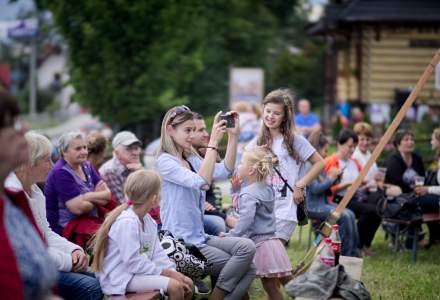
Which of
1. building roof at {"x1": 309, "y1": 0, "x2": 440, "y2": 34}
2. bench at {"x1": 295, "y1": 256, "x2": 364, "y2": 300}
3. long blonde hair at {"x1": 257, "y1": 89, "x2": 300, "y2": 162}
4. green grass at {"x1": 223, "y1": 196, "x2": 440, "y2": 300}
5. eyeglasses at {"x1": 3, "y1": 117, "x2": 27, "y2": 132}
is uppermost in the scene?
building roof at {"x1": 309, "y1": 0, "x2": 440, "y2": 34}

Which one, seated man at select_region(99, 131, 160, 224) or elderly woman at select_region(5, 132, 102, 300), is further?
seated man at select_region(99, 131, 160, 224)

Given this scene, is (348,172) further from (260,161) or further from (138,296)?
(138,296)

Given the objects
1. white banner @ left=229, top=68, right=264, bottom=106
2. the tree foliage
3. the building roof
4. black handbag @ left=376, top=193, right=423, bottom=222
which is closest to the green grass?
black handbag @ left=376, top=193, right=423, bottom=222

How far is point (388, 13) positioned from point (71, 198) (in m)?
23.5

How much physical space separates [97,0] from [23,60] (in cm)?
8508

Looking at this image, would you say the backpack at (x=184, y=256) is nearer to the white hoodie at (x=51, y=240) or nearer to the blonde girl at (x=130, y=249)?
the blonde girl at (x=130, y=249)

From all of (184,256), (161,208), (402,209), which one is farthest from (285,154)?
(402,209)

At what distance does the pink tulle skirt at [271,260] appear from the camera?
7.40 metres

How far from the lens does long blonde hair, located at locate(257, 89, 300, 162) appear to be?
810 cm

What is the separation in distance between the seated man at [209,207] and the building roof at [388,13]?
66.2ft

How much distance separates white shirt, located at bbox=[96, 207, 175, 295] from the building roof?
23735 mm

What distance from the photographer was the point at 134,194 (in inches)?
247

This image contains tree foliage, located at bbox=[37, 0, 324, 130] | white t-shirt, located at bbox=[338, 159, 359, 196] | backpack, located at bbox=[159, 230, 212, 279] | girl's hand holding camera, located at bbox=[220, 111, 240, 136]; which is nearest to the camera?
backpack, located at bbox=[159, 230, 212, 279]

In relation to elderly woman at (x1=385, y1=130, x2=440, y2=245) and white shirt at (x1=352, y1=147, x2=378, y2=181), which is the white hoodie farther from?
elderly woman at (x1=385, y1=130, x2=440, y2=245)
